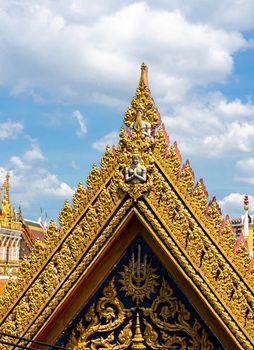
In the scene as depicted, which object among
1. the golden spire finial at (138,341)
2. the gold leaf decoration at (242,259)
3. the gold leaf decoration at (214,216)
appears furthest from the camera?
the golden spire finial at (138,341)

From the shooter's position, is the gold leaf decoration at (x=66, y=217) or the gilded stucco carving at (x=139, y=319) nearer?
the gilded stucco carving at (x=139, y=319)

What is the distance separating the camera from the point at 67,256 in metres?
5.63

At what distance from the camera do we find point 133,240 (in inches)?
219

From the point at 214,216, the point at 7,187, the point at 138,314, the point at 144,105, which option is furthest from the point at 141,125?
the point at 7,187

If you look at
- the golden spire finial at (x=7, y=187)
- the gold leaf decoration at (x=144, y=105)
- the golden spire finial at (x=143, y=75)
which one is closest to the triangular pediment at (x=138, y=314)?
the gold leaf decoration at (x=144, y=105)

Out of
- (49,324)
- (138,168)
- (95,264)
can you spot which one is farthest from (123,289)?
(138,168)

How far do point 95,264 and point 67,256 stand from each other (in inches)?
11.2

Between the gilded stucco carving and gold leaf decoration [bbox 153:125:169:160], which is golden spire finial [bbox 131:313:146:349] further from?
gold leaf decoration [bbox 153:125:169:160]

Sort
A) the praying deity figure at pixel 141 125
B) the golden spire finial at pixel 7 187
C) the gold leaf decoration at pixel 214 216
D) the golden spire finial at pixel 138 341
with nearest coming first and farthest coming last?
1. the gold leaf decoration at pixel 214 216
2. the golden spire finial at pixel 138 341
3. the praying deity figure at pixel 141 125
4. the golden spire finial at pixel 7 187

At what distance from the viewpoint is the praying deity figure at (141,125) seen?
553 centimetres

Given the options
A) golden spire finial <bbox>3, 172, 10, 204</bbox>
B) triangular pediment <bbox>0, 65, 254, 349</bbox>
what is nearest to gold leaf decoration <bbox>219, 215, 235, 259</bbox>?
triangular pediment <bbox>0, 65, 254, 349</bbox>

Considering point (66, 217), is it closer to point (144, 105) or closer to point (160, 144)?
point (160, 144)

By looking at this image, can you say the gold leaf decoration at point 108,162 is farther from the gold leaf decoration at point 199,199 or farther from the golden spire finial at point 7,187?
the golden spire finial at point 7,187

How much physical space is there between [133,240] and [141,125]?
106 cm
